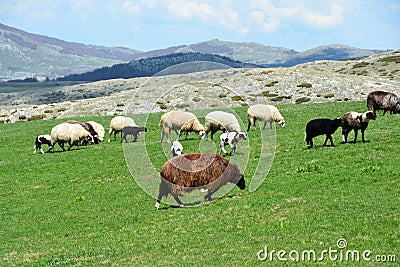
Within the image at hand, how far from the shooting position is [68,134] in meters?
40.6

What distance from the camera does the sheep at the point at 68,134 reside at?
4025 cm

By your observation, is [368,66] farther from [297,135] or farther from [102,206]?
[102,206]

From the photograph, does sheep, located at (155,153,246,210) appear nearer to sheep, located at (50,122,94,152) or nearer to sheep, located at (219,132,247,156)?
sheep, located at (219,132,247,156)

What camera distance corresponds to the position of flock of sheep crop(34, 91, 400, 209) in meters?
19.4

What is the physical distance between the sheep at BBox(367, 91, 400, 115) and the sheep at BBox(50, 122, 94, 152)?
25157 millimetres

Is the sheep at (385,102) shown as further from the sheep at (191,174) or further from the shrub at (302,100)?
the shrub at (302,100)

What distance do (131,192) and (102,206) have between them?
2.39 metres

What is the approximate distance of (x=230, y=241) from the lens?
14.2 metres

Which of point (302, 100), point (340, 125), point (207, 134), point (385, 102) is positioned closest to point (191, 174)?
point (340, 125)

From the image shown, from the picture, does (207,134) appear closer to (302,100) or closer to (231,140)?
(231,140)

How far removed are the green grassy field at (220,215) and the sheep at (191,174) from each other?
0.79m

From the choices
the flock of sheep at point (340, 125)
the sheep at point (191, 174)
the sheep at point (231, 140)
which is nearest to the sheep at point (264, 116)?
the flock of sheep at point (340, 125)

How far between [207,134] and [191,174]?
15.6 metres

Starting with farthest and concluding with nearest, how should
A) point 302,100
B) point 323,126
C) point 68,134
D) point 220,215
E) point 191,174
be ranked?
point 302,100 < point 68,134 < point 323,126 < point 191,174 < point 220,215
